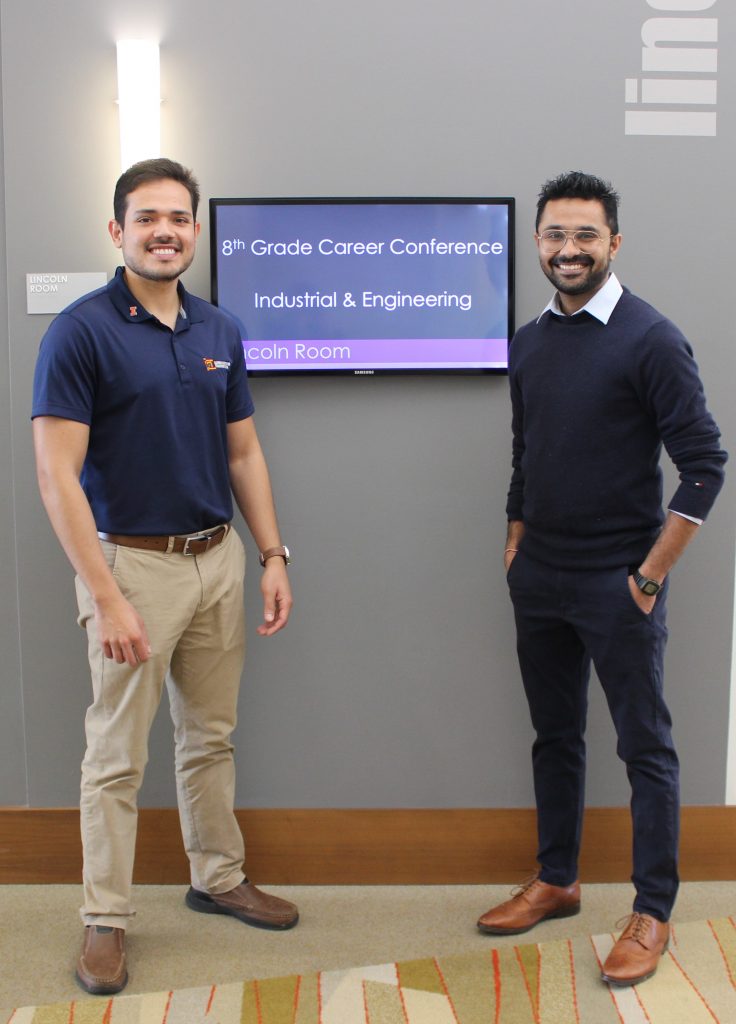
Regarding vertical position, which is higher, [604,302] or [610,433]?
[604,302]

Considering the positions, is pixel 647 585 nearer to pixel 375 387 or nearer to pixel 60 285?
pixel 375 387

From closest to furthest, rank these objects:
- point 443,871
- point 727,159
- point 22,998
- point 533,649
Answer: point 22,998
point 533,649
point 727,159
point 443,871

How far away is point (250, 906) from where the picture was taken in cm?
250

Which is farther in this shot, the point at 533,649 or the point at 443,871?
the point at 443,871

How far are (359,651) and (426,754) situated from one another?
34cm

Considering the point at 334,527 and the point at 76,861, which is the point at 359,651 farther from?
the point at 76,861

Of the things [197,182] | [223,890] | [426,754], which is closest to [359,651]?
[426,754]

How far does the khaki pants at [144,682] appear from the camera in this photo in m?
2.24

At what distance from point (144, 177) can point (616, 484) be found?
1.25 metres

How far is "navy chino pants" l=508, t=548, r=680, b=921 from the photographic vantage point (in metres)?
2.21

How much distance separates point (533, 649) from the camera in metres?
2.40

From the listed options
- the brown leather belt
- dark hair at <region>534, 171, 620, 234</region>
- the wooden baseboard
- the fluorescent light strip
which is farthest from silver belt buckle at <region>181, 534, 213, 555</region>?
dark hair at <region>534, 171, 620, 234</region>

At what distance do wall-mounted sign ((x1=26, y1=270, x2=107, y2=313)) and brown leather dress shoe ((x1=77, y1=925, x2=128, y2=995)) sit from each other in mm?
1525

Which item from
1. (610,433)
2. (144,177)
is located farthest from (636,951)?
(144,177)
